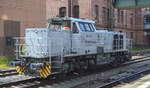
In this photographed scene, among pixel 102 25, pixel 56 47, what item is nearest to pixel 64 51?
pixel 56 47

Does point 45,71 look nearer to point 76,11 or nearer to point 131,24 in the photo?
point 76,11

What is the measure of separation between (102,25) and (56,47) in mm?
29025

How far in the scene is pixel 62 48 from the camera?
14.0 meters

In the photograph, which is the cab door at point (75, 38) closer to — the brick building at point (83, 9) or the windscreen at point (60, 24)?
the windscreen at point (60, 24)

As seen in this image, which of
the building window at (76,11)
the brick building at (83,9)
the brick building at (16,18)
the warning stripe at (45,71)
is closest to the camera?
the warning stripe at (45,71)

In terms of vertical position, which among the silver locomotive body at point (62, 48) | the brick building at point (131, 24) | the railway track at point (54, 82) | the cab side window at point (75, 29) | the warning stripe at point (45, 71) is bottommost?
the railway track at point (54, 82)

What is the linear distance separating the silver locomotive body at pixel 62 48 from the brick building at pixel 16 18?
39.8 ft

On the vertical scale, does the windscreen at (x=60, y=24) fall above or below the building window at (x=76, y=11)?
below

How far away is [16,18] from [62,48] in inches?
618

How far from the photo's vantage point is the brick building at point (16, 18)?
26922 millimetres

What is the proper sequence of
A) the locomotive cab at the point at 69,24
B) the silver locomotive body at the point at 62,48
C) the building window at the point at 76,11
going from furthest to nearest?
the building window at the point at 76,11 → the locomotive cab at the point at 69,24 → the silver locomotive body at the point at 62,48

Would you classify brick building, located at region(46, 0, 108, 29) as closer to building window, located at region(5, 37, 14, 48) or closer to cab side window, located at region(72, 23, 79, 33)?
building window, located at region(5, 37, 14, 48)

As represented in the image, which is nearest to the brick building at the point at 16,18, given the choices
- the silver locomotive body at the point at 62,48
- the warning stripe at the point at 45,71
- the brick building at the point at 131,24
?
the silver locomotive body at the point at 62,48

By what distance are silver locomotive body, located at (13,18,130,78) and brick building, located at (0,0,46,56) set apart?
12.1 meters
